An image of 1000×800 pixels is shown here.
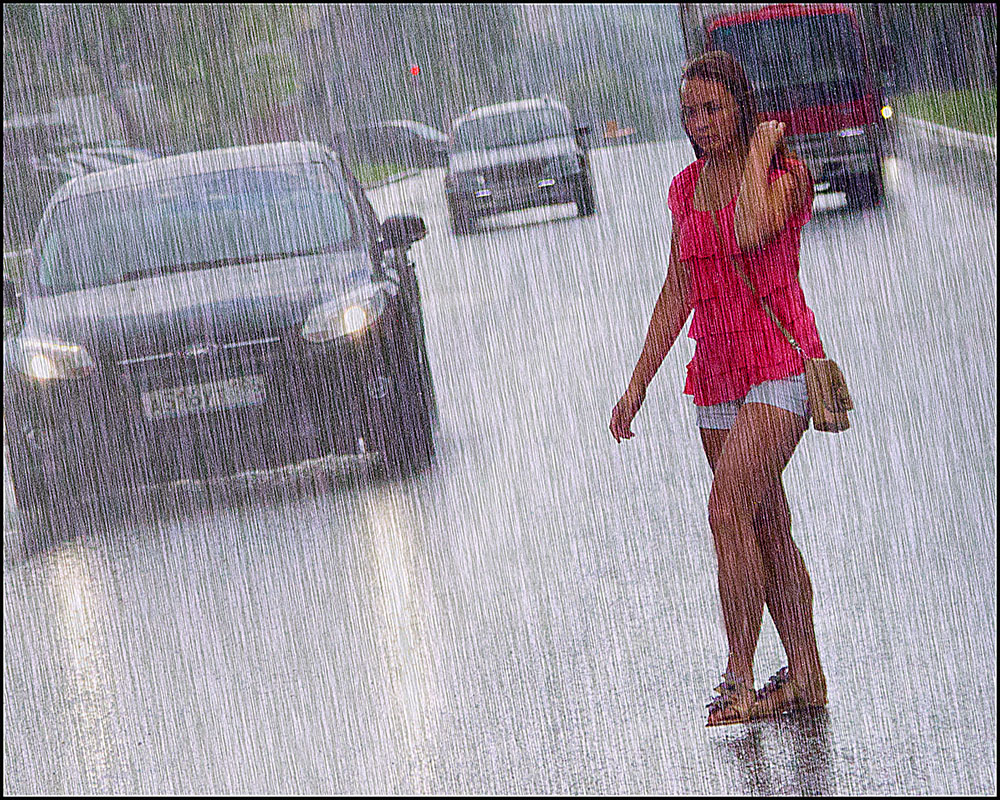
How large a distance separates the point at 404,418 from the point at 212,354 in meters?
1.05

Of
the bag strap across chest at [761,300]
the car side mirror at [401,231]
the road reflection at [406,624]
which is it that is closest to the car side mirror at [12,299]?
the car side mirror at [401,231]

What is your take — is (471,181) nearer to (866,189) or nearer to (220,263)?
(866,189)

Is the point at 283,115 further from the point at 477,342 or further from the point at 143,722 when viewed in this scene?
the point at 143,722

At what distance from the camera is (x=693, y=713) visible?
4984 millimetres

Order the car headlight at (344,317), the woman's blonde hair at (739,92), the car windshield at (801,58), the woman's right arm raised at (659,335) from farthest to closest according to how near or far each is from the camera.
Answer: the car windshield at (801,58) → the car headlight at (344,317) → the woman's right arm raised at (659,335) → the woman's blonde hair at (739,92)

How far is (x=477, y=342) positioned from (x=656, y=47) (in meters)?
56.2

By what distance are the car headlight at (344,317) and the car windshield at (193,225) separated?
0.64 meters

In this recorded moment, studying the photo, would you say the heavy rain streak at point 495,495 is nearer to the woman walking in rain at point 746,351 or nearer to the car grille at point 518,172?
the woman walking in rain at point 746,351

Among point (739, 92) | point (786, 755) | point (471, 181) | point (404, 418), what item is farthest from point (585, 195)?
point (786, 755)

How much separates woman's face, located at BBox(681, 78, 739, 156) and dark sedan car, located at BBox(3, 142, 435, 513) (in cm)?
400

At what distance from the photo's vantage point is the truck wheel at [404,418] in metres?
8.59

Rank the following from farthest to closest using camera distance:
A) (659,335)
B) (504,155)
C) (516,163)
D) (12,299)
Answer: (504,155), (516,163), (12,299), (659,335)

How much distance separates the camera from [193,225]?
374 inches

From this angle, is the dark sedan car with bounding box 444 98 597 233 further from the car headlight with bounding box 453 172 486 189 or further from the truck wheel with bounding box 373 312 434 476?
the truck wheel with bounding box 373 312 434 476
